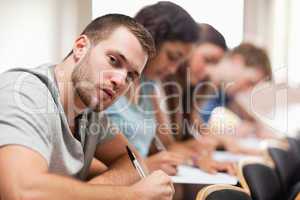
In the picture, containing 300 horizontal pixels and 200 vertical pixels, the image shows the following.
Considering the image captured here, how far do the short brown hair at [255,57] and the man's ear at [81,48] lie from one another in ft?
2.17

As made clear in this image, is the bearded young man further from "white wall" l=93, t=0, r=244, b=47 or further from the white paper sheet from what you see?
the white paper sheet

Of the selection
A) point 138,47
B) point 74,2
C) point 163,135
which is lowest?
point 163,135

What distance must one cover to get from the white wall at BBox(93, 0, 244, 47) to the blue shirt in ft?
0.85

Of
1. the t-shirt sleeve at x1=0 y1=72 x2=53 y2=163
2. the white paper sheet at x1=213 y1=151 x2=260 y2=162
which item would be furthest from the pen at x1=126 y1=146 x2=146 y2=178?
the white paper sheet at x1=213 y1=151 x2=260 y2=162

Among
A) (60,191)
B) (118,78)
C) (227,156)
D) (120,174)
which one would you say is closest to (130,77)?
(118,78)

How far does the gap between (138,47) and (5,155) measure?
1.40ft

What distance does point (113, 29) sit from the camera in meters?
1.01

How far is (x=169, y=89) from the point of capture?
135 cm

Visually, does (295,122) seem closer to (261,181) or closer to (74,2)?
(261,181)

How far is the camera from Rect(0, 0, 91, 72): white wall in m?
1.15

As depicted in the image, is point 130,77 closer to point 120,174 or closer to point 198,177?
point 120,174

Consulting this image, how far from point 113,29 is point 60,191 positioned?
1.45 feet

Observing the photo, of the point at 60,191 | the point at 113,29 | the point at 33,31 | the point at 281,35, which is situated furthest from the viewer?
the point at 281,35

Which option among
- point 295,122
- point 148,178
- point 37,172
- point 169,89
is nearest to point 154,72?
point 169,89
